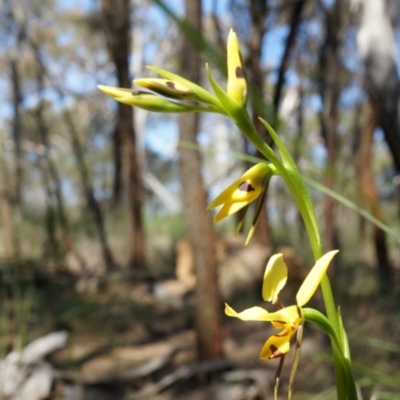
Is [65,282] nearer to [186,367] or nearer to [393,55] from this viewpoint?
[186,367]

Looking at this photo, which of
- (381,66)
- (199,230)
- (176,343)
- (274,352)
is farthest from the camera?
(176,343)

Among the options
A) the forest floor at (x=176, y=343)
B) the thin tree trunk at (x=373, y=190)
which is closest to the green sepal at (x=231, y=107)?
the forest floor at (x=176, y=343)

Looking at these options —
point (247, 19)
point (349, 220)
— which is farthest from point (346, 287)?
point (349, 220)

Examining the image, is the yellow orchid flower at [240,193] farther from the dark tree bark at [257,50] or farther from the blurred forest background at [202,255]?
the dark tree bark at [257,50]

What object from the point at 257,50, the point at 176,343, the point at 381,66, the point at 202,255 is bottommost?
the point at 176,343

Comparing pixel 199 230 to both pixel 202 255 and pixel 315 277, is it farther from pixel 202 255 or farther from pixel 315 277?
pixel 315 277

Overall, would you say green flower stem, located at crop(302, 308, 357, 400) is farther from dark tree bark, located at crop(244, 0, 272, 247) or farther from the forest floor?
dark tree bark, located at crop(244, 0, 272, 247)

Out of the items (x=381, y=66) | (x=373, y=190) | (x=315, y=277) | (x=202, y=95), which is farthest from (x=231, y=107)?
(x=373, y=190)
